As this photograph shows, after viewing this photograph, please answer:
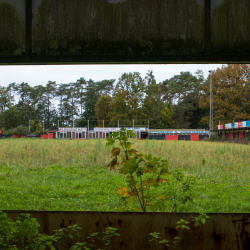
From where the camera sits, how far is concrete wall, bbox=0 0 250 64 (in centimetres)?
435

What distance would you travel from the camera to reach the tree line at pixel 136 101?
5378 centimetres

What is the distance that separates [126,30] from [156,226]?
10.3 ft

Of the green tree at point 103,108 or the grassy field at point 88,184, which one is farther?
the green tree at point 103,108

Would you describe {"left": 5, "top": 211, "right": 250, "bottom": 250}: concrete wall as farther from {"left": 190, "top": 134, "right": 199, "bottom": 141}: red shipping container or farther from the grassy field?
{"left": 190, "top": 134, "right": 199, "bottom": 141}: red shipping container

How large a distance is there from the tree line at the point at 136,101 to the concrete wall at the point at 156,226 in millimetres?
51820

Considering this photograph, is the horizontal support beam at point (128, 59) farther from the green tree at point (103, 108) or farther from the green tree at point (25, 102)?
the green tree at point (25, 102)

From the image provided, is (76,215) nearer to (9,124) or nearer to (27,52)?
(27,52)

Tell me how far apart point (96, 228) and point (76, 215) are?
0.30 meters

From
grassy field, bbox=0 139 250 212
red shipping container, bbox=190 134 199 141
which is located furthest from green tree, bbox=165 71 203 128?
grassy field, bbox=0 139 250 212

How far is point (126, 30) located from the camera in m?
4.40

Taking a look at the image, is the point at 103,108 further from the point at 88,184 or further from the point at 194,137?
the point at 88,184

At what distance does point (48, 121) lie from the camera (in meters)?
70.6

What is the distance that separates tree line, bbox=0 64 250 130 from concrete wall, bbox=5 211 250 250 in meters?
51.8

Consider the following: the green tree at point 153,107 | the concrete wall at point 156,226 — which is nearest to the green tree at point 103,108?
the green tree at point 153,107
